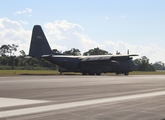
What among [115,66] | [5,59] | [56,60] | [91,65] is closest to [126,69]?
[115,66]

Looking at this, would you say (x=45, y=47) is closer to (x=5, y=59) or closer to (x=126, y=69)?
(x=126, y=69)

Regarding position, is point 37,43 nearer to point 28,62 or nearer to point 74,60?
point 74,60

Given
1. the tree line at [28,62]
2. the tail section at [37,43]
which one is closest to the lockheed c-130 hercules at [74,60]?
the tail section at [37,43]

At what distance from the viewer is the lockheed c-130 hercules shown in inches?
2330

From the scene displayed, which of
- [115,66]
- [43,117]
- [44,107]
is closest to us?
[43,117]

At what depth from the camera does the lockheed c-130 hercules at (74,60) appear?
59188mm

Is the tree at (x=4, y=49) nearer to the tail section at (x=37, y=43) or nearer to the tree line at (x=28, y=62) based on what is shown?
the tree line at (x=28, y=62)

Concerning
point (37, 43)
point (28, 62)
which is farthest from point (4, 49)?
point (37, 43)

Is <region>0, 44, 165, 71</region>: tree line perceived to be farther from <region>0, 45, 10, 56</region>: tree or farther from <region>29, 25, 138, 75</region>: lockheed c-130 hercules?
<region>29, 25, 138, 75</region>: lockheed c-130 hercules

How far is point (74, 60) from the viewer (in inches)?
2379

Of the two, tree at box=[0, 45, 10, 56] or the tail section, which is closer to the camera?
the tail section

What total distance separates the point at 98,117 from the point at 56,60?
49.1 metres

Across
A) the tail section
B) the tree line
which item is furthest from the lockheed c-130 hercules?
the tree line

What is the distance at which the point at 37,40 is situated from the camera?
59.3 meters
